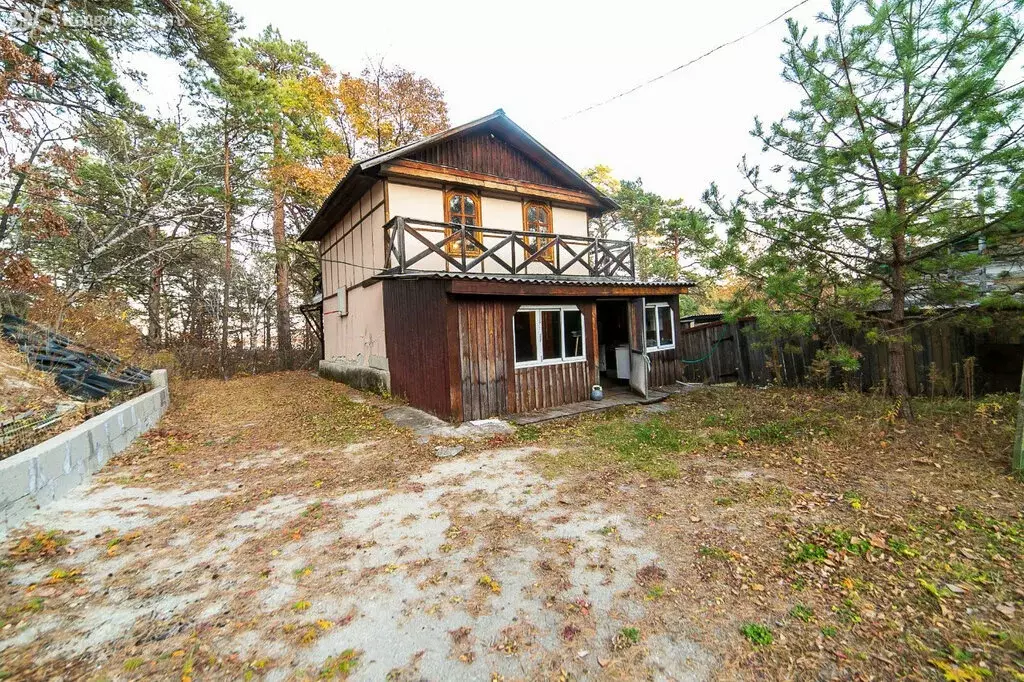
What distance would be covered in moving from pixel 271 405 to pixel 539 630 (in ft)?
30.0

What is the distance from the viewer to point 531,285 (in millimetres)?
7730

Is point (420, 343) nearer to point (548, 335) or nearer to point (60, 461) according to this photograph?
point (548, 335)

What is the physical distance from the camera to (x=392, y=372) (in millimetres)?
9750

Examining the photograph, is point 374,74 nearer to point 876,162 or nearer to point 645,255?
point 645,255

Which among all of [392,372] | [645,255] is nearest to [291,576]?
[392,372]

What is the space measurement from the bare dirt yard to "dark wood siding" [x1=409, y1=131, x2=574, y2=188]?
778 centimetres

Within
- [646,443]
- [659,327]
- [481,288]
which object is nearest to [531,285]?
[481,288]

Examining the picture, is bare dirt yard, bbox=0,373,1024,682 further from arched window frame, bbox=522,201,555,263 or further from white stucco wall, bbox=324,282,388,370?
arched window frame, bbox=522,201,555,263

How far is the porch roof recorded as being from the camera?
7090 millimetres

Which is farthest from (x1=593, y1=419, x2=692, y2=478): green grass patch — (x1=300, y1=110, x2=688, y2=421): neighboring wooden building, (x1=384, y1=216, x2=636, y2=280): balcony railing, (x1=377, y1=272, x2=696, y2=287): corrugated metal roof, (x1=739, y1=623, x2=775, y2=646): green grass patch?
(x1=384, y1=216, x2=636, y2=280): balcony railing

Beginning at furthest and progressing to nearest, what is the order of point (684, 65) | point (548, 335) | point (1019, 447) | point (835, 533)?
1. point (548, 335)
2. point (684, 65)
3. point (1019, 447)
4. point (835, 533)

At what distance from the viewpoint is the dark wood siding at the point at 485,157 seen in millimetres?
10453

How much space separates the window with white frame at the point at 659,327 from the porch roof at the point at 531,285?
60 cm

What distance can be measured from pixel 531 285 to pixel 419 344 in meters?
2.54
